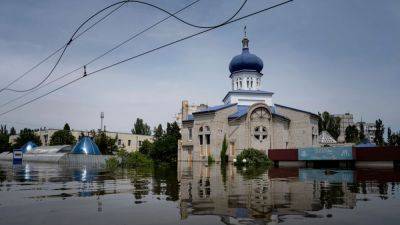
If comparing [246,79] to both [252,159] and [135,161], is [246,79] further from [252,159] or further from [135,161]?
[135,161]

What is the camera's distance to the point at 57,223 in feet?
27.3

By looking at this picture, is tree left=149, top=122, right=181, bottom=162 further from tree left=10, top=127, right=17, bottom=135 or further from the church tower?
tree left=10, top=127, right=17, bottom=135

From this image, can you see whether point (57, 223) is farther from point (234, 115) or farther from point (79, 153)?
point (79, 153)

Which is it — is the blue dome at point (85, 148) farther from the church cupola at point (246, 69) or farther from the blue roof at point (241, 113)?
the church cupola at point (246, 69)

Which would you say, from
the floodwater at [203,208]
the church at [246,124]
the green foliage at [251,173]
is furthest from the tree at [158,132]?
the floodwater at [203,208]

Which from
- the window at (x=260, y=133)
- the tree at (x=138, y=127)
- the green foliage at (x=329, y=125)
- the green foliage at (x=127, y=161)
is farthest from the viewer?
the tree at (x=138, y=127)

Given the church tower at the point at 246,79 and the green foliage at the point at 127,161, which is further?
the church tower at the point at 246,79

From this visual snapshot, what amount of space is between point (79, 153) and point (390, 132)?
290 feet

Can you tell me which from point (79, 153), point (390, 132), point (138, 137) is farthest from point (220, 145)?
point (390, 132)

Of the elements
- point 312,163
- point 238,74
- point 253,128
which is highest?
point 238,74

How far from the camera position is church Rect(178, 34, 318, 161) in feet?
194

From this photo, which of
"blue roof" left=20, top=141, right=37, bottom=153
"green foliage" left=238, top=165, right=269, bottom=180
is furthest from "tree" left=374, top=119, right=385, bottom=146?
"blue roof" left=20, top=141, right=37, bottom=153

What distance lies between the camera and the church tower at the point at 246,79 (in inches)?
2601

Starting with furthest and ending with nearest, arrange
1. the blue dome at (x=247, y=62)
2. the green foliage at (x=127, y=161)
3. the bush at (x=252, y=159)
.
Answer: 1. the blue dome at (x=247, y=62)
2. the bush at (x=252, y=159)
3. the green foliage at (x=127, y=161)
